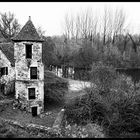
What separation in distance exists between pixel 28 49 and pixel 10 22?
22.0 m

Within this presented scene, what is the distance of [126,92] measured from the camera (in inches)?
581

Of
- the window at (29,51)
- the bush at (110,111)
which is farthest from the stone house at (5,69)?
the bush at (110,111)

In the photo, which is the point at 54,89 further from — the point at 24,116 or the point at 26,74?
the point at 24,116

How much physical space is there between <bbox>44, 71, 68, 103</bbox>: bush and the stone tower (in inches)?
73.1

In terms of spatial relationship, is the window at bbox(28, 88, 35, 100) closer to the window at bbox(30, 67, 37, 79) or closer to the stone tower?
the stone tower

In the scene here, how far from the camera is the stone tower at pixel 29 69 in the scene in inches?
740

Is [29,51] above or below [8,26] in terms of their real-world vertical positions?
below

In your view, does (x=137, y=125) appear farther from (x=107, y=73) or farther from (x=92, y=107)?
(x=107, y=73)

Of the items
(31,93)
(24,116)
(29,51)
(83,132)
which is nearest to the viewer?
(83,132)

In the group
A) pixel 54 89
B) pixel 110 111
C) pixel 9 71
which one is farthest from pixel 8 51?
pixel 110 111

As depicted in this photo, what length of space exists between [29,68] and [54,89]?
16.4 ft

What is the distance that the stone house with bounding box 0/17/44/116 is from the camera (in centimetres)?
1880

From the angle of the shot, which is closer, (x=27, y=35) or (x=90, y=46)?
(x=27, y=35)

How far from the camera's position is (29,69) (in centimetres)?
1919
